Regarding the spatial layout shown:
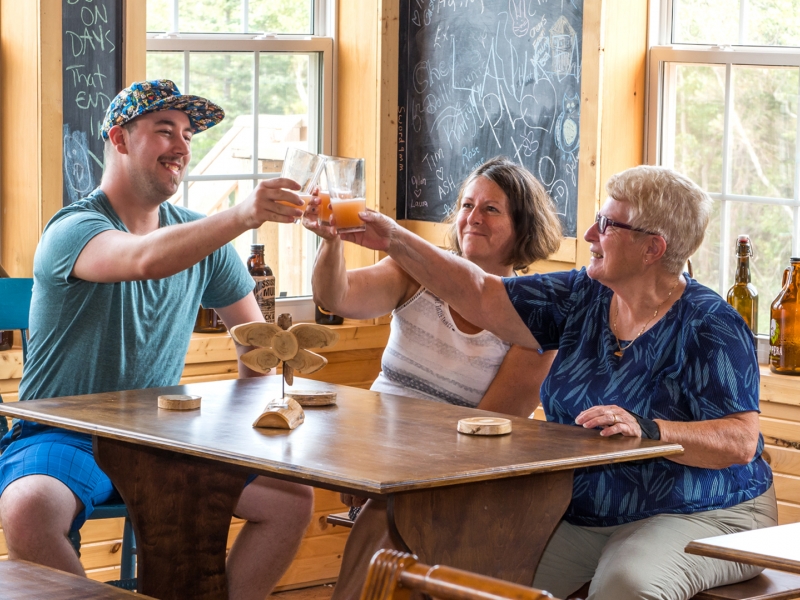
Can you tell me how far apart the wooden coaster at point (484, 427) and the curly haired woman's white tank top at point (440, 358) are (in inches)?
26.3

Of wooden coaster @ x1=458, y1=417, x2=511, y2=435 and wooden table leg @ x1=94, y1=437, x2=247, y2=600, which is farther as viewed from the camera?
wooden table leg @ x1=94, y1=437, x2=247, y2=600

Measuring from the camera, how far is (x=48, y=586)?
5.84ft

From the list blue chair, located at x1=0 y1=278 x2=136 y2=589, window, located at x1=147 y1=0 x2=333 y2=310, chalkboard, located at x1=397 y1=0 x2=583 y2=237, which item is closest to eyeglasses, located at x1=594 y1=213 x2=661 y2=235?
chalkboard, located at x1=397 y1=0 x2=583 y2=237

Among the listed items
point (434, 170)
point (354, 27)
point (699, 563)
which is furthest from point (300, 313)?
point (699, 563)

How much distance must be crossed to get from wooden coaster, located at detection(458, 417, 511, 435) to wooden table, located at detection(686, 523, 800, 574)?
46cm

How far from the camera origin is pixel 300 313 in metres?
4.09

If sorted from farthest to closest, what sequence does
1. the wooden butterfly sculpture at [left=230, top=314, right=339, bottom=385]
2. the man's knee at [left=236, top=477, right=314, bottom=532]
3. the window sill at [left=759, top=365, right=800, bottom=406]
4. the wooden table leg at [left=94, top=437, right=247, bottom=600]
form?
the window sill at [left=759, top=365, right=800, bottom=406], the man's knee at [left=236, top=477, right=314, bottom=532], the wooden table leg at [left=94, top=437, right=247, bottom=600], the wooden butterfly sculpture at [left=230, top=314, right=339, bottom=385]

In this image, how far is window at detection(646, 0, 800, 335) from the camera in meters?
3.28

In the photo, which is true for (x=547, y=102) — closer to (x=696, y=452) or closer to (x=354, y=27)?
(x=354, y=27)

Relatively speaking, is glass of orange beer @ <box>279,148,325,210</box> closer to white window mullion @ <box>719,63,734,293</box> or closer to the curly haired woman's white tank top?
the curly haired woman's white tank top

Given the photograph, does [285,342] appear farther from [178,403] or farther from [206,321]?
[206,321]

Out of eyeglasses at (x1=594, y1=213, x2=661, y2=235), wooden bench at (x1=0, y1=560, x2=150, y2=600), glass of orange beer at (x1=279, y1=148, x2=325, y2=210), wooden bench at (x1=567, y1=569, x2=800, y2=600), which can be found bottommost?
wooden bench at (x1=567, y1=569, x2=800, y2=600)

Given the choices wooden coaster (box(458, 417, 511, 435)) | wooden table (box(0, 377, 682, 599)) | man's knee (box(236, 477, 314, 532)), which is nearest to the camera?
wooden table (box(0, 377, 682, 599))

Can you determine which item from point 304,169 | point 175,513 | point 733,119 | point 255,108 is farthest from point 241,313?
point 733,119
